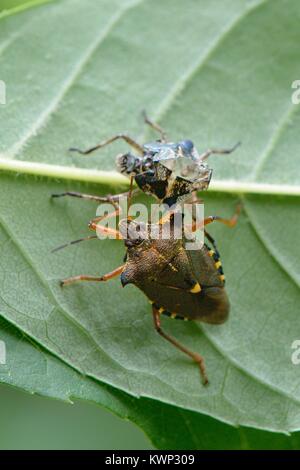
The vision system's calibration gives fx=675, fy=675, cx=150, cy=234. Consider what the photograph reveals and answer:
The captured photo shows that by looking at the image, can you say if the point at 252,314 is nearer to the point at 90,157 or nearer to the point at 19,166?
the point at 90,157

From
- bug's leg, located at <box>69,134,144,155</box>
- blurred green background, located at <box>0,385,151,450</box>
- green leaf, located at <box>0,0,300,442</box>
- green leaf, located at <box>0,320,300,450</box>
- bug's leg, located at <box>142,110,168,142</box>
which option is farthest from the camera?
blurred green background, located at <box>0,385,151,450</box>

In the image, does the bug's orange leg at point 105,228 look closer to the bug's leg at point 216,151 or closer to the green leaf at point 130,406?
the bug's leg at point 216,151

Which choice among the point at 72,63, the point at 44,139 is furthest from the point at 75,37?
the point at 44,139

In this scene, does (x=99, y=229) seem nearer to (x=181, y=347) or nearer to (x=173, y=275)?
(x=173, y=275)

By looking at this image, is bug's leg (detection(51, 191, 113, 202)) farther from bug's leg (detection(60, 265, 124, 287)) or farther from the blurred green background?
the blurred green background

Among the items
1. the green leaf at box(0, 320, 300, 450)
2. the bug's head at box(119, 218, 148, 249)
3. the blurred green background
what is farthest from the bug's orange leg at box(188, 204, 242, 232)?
the blurred green background

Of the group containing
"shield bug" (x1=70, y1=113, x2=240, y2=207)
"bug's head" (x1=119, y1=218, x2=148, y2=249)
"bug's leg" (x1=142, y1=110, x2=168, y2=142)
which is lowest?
"bug's head" (x1=119, y1=218, x2=148, y2=249)

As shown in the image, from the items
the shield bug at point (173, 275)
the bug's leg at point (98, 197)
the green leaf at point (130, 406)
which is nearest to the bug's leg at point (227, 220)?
the shield bug at point (173, 275)
